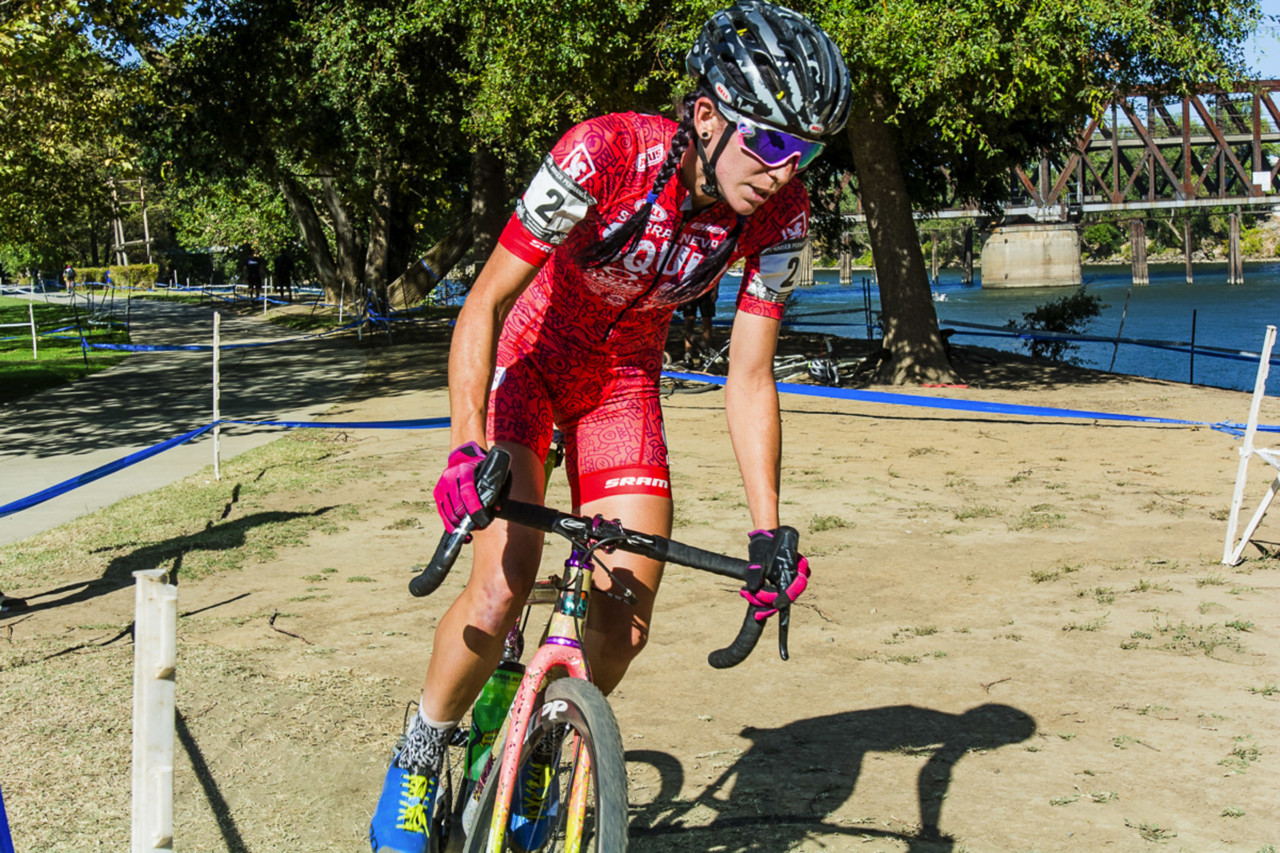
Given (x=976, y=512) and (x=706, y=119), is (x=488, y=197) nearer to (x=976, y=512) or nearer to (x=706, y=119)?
(x=976, y=512)

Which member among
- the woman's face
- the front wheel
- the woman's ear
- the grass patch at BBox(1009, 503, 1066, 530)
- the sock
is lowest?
the grass patch at BBox(1009, 503, 1066, 530)

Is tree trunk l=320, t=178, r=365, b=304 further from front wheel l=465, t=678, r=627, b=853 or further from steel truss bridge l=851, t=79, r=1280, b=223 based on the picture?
steel truss bridge l=851, t=79, r=1280, b=223

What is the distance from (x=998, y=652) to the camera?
5.29m

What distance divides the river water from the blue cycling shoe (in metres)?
12.8

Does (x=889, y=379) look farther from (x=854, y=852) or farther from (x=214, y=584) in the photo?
(x=854, y=852)

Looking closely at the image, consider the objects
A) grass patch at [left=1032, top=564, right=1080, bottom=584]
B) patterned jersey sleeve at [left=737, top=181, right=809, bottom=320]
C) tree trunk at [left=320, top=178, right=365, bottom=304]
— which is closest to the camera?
patterned jersey sleeve at [left=737, top=181, right=809, bottom=320]

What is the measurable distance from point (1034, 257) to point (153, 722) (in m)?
94.4

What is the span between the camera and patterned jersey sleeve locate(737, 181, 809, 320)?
9.70 ft

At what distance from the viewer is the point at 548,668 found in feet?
7.88

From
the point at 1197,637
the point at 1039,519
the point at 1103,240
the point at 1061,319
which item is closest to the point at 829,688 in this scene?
the point at 1197,637

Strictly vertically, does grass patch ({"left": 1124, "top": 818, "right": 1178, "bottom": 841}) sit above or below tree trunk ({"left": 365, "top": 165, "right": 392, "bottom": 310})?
below

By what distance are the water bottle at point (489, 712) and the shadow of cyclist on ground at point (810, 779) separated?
690mm

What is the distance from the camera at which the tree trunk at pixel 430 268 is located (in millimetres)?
29844

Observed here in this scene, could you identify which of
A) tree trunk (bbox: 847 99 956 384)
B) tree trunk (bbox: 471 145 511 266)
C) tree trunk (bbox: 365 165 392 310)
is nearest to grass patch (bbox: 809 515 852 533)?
tree trunk (bbox: 847 99 956 384)
